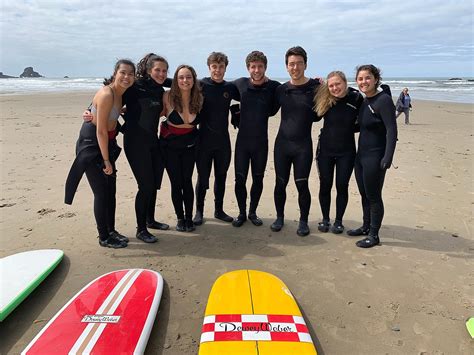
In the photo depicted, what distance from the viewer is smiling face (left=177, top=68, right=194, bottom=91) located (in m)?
3.42

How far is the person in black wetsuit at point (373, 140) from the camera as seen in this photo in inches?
127

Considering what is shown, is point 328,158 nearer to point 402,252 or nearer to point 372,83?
point 372,83

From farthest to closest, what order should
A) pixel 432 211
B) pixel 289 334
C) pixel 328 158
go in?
pixel 432 211 < pixel 328 158 < pixel 289 334

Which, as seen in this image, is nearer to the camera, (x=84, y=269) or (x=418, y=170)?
(x=84, y=269)

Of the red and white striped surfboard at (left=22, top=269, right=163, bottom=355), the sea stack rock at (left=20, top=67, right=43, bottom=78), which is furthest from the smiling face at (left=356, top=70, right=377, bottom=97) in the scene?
the sea stack rock at (left=20, top=67, right=43, bottom=78)

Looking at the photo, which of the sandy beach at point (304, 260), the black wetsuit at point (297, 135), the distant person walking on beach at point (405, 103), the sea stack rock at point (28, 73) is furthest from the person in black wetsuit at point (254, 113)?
the sea stack rock at point (28, 73)

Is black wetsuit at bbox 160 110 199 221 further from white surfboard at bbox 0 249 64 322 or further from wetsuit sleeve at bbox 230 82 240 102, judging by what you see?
white surfboard at bbox 0 249 64 322

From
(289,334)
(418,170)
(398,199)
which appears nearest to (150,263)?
(289,334)

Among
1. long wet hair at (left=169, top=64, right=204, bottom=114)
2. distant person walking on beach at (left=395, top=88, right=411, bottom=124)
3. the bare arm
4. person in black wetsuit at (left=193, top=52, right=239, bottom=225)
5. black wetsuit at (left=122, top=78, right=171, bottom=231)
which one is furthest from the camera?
distant person walking on beach at (left=395, top=88, right=411, bottom=124)

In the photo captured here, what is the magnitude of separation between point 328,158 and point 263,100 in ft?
2.98

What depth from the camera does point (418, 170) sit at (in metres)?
6.41

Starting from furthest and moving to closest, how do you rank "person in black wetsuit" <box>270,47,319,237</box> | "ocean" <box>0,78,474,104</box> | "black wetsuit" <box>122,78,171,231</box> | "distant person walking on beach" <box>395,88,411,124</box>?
1. "ocean" <box>0,78,474,104</box>
2. "distant person walking on beach" <box>395,88,411,124</box>
3. "person in black wetsuit" <box>270,47,319,237</box>
4. "black wetsuit" <box>122,78,171,231</box>

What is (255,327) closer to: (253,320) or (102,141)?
(253,320)

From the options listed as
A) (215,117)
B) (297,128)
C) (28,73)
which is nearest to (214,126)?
(215,117)
